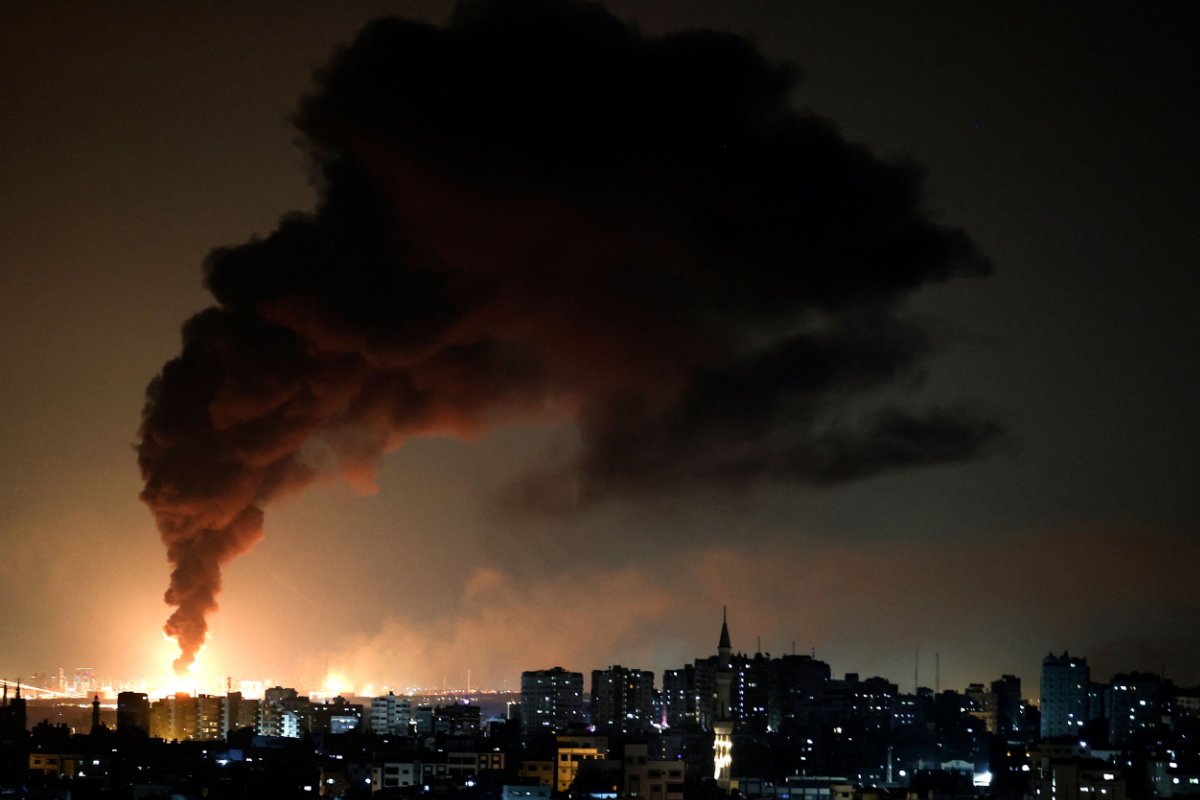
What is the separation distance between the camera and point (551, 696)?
55250 millimetres

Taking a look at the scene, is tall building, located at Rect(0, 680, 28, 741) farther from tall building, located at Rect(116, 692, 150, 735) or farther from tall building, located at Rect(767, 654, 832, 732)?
tall building, located at Rect(767, 654, 832, 732)

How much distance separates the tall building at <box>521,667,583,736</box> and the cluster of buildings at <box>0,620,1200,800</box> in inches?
2.4

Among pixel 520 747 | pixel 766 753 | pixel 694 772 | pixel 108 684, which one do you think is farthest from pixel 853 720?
pixel 108 684

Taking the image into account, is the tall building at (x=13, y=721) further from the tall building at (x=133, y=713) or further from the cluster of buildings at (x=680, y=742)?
the tall building at (x=133, y=713)

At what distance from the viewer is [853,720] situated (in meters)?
53.6

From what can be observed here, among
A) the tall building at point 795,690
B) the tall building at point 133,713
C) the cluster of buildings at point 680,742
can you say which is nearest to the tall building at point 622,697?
the cluster of buildings at point 680,742

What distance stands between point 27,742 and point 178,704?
162 inches

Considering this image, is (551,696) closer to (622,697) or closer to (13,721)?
(622,697)

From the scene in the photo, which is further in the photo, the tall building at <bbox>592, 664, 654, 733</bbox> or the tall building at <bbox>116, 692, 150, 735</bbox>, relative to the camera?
the tall building at <bbox>592, 664, 654, 733</bbox>

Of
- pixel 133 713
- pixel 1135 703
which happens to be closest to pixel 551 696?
pixel 133 713

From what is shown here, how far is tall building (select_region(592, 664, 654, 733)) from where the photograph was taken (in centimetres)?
5578

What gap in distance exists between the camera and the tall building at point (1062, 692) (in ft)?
175

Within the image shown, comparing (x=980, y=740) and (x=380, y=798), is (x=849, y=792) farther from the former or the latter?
(x=980, y=740)

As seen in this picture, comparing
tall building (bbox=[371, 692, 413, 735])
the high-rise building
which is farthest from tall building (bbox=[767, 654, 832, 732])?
tall building (bbox=[371, 692, 413, 735])
